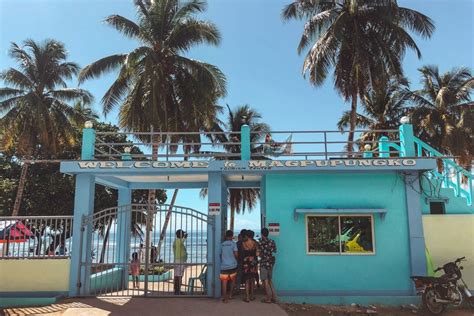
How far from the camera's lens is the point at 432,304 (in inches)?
352

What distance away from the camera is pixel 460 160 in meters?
22.1

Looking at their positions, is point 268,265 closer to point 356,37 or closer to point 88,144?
point 88,144

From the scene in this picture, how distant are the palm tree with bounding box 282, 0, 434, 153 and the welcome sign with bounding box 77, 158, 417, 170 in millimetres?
6669

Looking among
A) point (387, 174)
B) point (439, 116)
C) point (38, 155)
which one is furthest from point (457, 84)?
point (38, 155)

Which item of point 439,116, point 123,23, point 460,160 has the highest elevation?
point 123,23

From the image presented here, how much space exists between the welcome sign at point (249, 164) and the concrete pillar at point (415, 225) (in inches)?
28.0

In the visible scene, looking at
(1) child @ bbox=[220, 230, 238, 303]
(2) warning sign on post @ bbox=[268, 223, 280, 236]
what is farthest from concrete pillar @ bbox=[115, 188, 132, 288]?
(2) warning sign on post @ bbox=[268, 223, 280, 236]

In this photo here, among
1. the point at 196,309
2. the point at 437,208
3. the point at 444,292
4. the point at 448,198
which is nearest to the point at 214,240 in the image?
the point at 196,309

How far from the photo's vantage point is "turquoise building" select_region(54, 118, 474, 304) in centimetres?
1013

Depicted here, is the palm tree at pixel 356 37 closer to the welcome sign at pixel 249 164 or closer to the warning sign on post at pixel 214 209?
the welcome sign at pixel 249 164

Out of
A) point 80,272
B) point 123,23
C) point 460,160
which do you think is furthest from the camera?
point 460,160

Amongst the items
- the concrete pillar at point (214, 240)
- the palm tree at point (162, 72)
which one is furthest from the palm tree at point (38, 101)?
the concrete pillar at point (214, 240)

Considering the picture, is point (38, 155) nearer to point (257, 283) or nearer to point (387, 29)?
point (257, 283)

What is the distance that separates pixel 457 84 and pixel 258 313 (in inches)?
851
